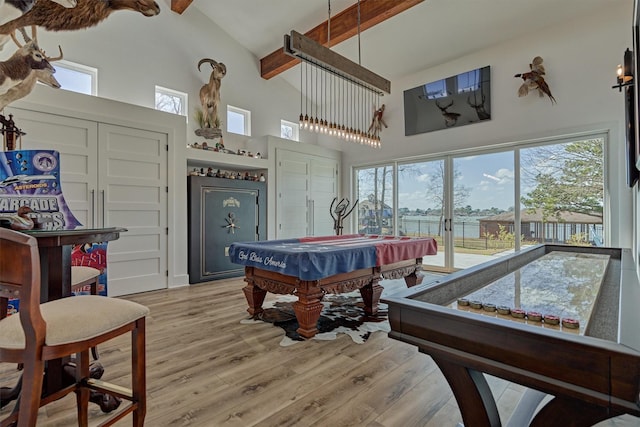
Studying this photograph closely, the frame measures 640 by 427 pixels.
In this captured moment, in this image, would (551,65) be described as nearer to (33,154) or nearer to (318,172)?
(318,172)

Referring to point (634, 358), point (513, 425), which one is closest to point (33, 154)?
point (634, 358)

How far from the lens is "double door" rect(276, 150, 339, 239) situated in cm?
604

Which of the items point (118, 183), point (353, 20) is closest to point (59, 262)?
point (118, 183)

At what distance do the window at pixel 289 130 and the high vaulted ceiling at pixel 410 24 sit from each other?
150cm

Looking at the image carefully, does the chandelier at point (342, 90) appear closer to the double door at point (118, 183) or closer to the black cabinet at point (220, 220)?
the black cabinet at point (220, 220)

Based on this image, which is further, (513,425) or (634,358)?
(513,425)

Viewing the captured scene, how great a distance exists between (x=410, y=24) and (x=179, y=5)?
380 centimetres

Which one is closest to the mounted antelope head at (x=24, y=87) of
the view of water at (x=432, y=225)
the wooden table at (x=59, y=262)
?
the wooden table at (x=59, y=262)

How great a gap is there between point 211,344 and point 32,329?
1665 millimetres

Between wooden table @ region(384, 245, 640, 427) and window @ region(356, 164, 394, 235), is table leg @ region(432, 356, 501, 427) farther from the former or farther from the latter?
window @ region(356, 164, 394, 235)

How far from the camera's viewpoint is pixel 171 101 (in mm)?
5188

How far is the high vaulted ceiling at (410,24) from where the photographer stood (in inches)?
171

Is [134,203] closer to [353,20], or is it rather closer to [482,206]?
[353,20]

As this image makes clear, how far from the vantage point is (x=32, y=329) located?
1.07 m
